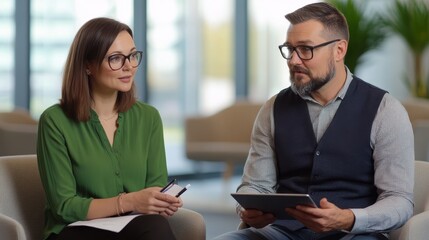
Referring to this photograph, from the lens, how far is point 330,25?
3.63 m

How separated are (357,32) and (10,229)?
773 cm

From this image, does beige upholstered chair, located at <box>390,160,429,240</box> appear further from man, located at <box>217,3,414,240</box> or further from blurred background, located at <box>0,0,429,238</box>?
blurred background, located at <box>0,0,429,238</box>

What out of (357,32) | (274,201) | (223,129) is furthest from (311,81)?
(357,32)

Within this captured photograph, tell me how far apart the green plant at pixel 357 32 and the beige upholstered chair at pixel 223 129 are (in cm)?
240

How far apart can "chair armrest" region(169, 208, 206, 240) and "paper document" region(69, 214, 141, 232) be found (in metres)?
0.24

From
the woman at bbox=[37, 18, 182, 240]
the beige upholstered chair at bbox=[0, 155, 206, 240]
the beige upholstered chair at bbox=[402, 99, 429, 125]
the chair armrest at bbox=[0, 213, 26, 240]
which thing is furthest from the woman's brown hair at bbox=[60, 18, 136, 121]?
the beige upholstered chair at bbox=[402, 99, 429, 125]

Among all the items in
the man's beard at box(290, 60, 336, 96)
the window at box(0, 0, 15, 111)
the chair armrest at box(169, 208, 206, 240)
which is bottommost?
the chair armrest at box(169, 208, 206, 240)

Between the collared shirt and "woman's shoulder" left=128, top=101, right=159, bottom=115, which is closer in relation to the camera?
the collared shirt

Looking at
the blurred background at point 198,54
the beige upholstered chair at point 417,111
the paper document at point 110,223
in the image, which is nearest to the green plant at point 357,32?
the blurred background at point 198,54

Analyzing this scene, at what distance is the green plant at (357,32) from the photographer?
34.7ft

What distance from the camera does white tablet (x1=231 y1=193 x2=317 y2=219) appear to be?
125 inches

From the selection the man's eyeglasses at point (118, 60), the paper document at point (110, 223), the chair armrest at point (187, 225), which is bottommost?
the chair armrest at point (187, 225)

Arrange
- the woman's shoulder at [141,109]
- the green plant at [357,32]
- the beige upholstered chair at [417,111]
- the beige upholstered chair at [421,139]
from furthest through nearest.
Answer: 1. the green plant at [357,32]
2. the beige upholstered chair at [417,111]
3. the beige upholstered chair at [421,139]
4. the woman's shoulder at [141,109]

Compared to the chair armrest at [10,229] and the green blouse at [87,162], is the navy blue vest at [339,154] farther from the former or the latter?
the chair armrest at [10,229]
